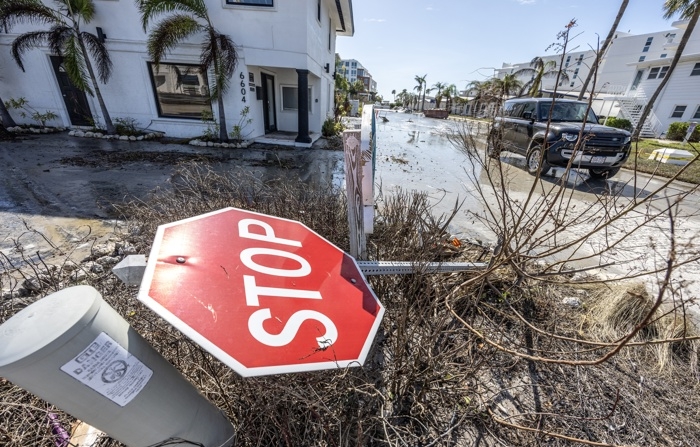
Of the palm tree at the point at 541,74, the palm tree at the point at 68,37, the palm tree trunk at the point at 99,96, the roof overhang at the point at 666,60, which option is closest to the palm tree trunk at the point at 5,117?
the palm tree at the point at 68,37

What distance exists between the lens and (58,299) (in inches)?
Answer: 31.5

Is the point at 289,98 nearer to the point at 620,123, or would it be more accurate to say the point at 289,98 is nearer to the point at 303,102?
the point at 303,102

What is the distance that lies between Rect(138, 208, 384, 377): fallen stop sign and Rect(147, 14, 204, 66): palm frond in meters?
9.72

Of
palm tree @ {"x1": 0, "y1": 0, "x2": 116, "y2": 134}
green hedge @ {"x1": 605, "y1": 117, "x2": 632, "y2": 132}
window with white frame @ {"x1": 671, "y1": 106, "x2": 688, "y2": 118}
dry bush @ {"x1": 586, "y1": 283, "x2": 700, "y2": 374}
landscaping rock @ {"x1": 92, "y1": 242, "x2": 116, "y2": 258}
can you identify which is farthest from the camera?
green hedge @ {"x1": 605, "y1": 117, "x2": 632, "y2": 132}

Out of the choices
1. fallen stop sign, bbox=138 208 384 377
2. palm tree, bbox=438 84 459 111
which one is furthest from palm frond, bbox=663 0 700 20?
palm tree, bbox=438 84 459 111

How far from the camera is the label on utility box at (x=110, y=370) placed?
742mm

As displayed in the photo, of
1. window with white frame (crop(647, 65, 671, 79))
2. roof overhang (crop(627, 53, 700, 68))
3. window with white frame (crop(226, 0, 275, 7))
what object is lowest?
window with white frame (crop(226, 0, 275, 7))

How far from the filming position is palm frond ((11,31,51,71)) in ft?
28.4

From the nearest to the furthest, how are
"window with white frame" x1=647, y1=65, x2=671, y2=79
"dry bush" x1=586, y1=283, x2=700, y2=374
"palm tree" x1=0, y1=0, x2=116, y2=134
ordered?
"dry bush" x1=586, y1=283, x2=700, y2=374, "palm tree" x1=0, y1=0, x2=116, y2=134, "window with white frame" x1=647, y1=65, x2=671, y2=79

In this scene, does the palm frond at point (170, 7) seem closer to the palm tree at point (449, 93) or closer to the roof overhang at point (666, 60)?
the roof overhang at point (666, 60)

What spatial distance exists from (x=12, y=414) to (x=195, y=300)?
1.67 meters

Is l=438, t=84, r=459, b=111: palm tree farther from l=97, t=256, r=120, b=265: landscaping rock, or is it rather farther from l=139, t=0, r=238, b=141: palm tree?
l=97, t=256, r=120, b=265: landscaping rock

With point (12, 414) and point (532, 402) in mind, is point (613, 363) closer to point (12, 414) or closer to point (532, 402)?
point (532, 402)

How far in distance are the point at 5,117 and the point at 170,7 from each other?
25.1 feet
